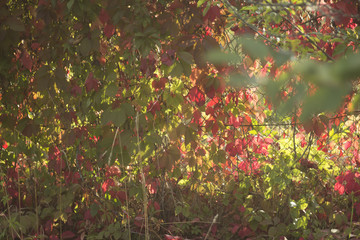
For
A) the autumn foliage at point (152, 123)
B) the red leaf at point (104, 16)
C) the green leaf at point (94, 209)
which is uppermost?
the red leaf at point (104, 16)

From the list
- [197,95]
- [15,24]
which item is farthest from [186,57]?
[15,24]

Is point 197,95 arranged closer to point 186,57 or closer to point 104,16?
point 186,57

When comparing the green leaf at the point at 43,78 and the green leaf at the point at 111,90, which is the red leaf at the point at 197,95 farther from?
the green leaf at the point at 43,78

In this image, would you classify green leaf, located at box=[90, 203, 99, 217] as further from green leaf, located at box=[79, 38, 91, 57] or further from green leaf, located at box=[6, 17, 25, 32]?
green leaf, located at box=[6, 17, 25, 32]

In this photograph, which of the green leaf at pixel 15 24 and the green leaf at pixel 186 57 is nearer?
the green leaf at pixel 186 57

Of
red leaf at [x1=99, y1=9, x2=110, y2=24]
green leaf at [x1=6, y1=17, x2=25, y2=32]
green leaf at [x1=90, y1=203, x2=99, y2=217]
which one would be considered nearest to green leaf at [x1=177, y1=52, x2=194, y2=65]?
red leaf at [x1=99, y1=9, x2=110, y2=24]

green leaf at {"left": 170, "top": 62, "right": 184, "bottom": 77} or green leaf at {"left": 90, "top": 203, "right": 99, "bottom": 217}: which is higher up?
green leaf at {"left": 170, "top": 62, "right": 184, "bottom": 77}

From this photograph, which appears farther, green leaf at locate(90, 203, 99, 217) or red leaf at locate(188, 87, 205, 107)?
green leaf at locate(90, 203, 99, 217)

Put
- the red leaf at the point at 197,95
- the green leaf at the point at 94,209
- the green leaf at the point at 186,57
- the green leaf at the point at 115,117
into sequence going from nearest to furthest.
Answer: the green leaf at the point at 186,57 < the green leaf at the point at 115,117 < the red leaf at the point at 197,95 < the green leaf at the point at 94,209

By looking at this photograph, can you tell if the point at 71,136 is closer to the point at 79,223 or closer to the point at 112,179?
the point at 112,179

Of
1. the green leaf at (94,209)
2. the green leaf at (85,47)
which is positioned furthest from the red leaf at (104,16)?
the green leaf at (94,209)

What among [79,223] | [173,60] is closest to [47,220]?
[79,223]

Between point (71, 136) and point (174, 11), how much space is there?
2.80 feet

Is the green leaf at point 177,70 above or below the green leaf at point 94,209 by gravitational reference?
above
